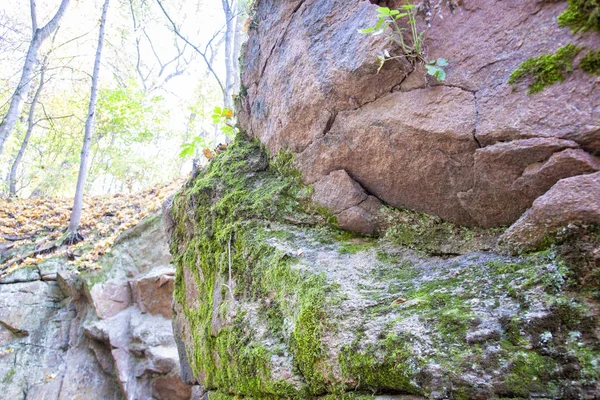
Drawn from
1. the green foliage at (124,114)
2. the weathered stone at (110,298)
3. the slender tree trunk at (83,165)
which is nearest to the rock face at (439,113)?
the weathered stone at (110,298)

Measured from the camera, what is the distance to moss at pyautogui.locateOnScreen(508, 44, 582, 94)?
5.64 feet

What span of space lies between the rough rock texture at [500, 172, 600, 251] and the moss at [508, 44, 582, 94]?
1.69ft

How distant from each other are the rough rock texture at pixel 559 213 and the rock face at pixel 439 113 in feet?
0.52

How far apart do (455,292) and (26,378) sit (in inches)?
297

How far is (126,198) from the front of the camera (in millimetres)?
10461

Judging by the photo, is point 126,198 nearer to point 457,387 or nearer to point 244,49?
point 244,49

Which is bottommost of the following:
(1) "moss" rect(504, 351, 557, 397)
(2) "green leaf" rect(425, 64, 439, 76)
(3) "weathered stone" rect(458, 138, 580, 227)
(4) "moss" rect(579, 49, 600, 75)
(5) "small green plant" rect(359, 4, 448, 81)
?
(1) "moss" rect(504, 351, 557, 397)

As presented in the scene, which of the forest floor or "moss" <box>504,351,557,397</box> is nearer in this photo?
"moss" <box>504,351,557,397</box>

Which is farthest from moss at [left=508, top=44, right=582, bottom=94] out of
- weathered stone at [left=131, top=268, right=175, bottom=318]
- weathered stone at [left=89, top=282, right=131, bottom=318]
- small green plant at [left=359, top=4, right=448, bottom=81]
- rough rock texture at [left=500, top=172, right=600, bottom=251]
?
weathered stone at [left=89, top=282, right=131, bottom=318]

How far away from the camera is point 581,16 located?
5.60 ft

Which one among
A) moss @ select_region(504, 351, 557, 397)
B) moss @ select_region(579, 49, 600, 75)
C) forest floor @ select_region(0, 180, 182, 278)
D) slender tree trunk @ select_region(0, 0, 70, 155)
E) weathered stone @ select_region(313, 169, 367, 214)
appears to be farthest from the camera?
slender tree trunk @ select_region(0, 0, 70, 155)

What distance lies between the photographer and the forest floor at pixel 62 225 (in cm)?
765

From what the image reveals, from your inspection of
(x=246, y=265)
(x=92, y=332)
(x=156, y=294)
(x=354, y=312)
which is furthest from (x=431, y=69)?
(x=92, y=332)

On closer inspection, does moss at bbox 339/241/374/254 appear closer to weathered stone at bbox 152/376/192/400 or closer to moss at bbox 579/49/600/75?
moss at bbox 579/49/600/75
